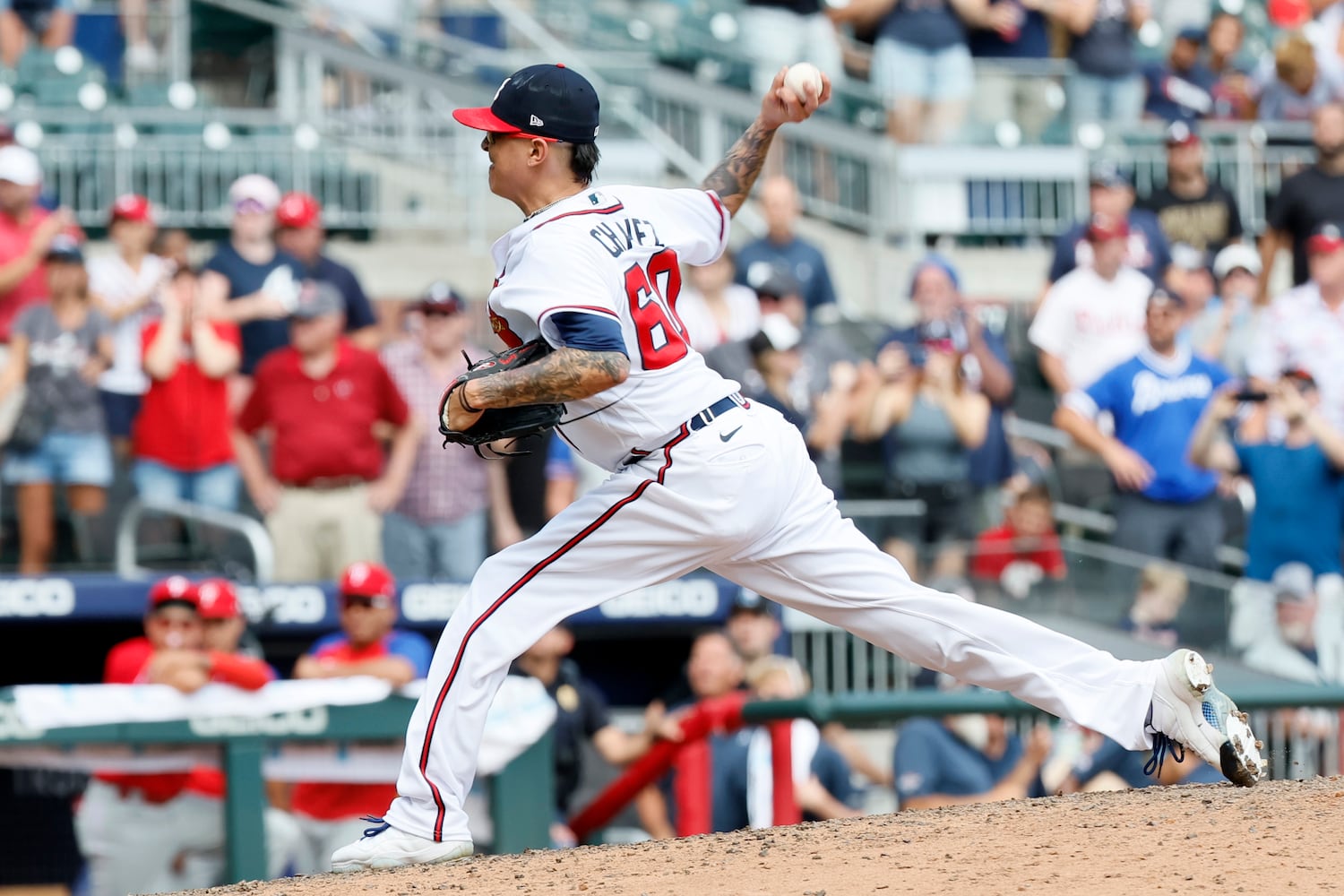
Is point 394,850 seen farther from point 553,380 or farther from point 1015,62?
point 1015,62

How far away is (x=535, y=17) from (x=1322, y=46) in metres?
5.05

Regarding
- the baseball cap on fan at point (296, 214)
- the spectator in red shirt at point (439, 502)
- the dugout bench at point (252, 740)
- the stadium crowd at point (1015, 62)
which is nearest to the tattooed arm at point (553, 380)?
the dugout bench at point (252, 740)

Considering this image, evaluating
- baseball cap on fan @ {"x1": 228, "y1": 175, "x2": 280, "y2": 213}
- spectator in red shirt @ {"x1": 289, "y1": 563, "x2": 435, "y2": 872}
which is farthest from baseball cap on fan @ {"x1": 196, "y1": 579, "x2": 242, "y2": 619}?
baseball cap on fan @ {"x1": 228, "y1": 175, "x2": 280, "y2": 213}

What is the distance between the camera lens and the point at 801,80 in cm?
482

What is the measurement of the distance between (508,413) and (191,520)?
384cm

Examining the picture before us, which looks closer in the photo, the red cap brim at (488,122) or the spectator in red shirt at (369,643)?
the red cap brim at (488,122)

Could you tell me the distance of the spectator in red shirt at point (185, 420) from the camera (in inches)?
311

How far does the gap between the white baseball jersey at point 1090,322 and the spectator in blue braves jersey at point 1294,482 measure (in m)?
1.05

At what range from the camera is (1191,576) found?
24.8 ft

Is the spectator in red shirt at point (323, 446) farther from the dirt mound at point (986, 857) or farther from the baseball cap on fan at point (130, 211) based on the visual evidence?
the dirt mound at point (986, 857)

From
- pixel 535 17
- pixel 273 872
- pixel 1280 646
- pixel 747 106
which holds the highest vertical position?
pixel 535 17

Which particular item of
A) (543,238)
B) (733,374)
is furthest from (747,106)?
(543,238)

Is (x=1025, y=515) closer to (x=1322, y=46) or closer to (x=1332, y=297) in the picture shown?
(x=1332, y=297)

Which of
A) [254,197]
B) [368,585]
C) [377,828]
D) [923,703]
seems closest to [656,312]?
[377,828]
